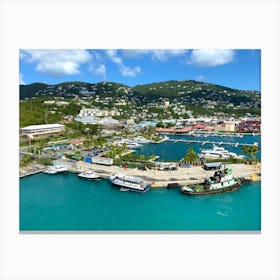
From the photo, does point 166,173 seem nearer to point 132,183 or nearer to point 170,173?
point 170,173

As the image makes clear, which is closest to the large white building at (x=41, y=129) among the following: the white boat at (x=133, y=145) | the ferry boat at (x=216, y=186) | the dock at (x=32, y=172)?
the dock at (x=32, y=172)

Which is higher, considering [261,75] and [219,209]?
[261,75]

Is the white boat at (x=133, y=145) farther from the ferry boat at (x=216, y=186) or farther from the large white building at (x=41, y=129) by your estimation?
the ferry boat at (x=216, y=186)

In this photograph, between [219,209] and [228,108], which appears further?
[228,108]

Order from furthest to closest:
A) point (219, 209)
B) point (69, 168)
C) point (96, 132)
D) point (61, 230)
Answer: point (96, 132), point (69, 168), point (219, 209), point (61, 230)

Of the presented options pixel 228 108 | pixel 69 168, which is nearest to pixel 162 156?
pixel 69 168

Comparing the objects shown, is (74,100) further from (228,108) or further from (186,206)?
(186,206)
